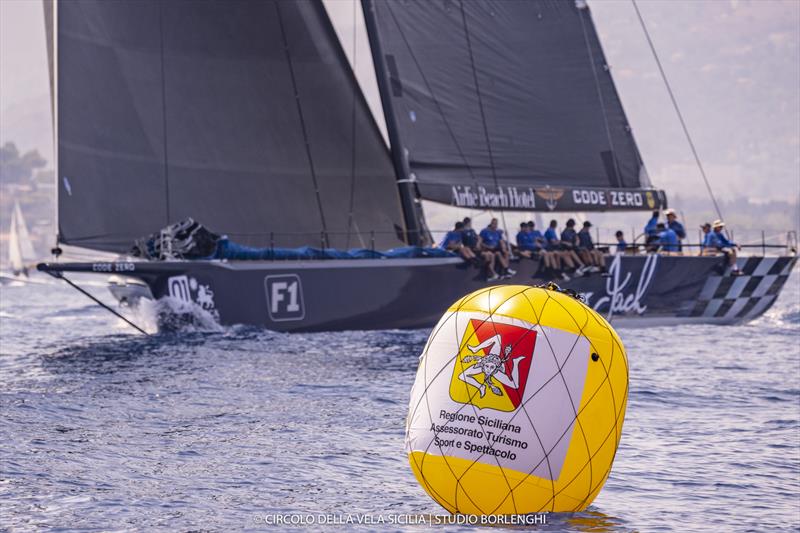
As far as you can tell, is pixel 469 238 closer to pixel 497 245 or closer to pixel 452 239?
pixel 452 239

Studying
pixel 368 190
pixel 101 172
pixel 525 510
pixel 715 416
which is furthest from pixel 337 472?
pixel 368 190

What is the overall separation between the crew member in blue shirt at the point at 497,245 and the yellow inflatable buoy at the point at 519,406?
13211 millimetres

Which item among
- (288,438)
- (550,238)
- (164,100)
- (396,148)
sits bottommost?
(288,438)

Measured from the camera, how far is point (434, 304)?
19500 millimetres

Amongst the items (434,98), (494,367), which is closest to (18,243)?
(434,98)

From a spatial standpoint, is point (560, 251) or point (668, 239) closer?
point (560, 251)

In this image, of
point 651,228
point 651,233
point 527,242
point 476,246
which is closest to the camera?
point 476,246

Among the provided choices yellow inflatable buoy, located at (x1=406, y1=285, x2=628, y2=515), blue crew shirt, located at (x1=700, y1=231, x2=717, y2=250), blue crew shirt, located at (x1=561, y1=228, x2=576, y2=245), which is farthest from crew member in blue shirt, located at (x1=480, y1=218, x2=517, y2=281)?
yellow inflatable buoy, located at (x1=406, y1=285, x2=628, y2=515)

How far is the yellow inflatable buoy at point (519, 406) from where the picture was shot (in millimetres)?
6246

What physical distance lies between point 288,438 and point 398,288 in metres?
9.53

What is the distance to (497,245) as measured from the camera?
20.0m

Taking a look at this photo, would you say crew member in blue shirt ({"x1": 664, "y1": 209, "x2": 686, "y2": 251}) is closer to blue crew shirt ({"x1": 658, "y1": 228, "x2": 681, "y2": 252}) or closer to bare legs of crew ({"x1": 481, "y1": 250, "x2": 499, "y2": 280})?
blue crew shirt ({"x1": 658, "y1": 228, "x2": 681, "y2": 252})

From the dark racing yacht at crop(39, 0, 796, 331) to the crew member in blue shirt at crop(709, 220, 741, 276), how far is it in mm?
215

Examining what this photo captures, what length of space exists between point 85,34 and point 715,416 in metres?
11.6
